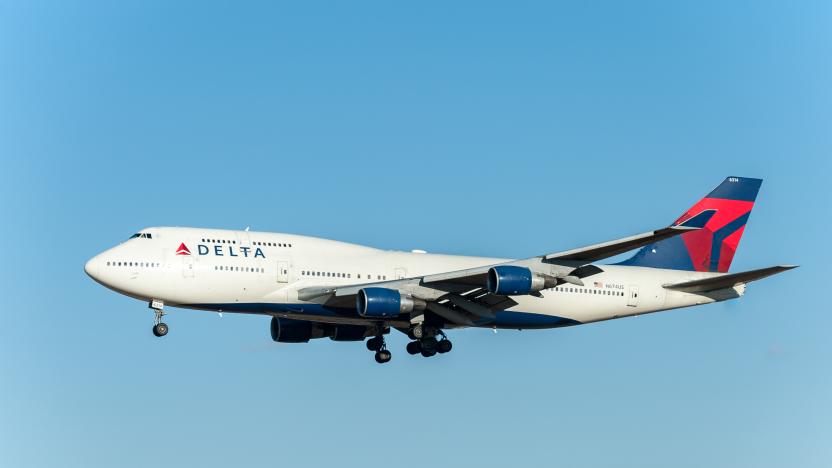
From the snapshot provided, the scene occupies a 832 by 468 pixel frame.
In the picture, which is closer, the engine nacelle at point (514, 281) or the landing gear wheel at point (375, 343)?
the engine nacelle at point (514, 281)

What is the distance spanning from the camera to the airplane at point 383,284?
1870 inches

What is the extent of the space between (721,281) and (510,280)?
34.9 feet

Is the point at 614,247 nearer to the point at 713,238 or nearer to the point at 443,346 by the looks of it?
the point at 443,346

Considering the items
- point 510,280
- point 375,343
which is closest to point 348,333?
point 375,343

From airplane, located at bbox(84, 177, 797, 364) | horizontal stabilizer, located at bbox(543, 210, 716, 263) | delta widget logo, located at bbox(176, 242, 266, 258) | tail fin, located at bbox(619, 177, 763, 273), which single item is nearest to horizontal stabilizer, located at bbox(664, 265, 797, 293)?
airplane, located at bbox(84, 177, 797, 364)

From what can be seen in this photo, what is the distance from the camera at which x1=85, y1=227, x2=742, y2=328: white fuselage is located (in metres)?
47.5

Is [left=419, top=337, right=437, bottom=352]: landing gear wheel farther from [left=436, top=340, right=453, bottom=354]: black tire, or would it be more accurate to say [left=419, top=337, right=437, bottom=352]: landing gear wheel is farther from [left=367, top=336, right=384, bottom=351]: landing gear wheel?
[left=367, top=336, right=384, bottom=351]: landing gear wheel

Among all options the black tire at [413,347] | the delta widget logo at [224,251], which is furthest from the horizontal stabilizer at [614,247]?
the delta widget logo at [224,251]

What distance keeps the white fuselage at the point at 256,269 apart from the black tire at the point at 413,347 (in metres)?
2.85

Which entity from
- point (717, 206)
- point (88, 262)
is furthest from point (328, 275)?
point (717, 206)

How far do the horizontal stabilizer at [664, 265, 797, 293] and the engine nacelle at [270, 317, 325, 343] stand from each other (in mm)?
14988

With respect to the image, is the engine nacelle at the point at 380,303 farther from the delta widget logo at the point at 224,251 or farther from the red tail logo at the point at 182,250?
the red tail logo at the point at 182,250

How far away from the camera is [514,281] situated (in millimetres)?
47250

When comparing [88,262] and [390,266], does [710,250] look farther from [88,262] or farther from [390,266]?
[88,262]
